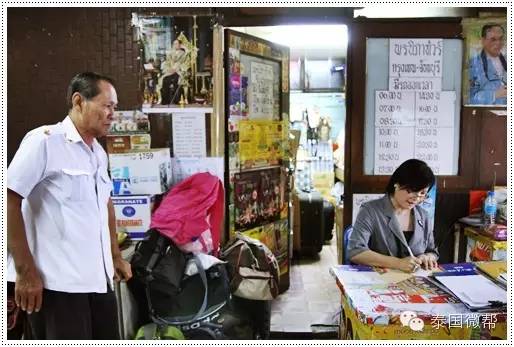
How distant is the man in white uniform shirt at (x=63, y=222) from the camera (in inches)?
74.1

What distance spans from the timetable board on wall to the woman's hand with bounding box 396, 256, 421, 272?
47.2 inches

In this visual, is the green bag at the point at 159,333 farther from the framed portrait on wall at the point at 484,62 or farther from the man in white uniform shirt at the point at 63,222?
the framed portrait on wall at the point at 484,62

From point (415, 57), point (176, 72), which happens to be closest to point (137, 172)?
point (176, 72)

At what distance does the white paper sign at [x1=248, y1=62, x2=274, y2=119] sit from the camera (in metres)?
3.66

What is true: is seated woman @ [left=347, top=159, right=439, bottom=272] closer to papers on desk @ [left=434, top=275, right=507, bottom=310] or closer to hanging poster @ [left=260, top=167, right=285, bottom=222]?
papers on desk @ [left=434, top=275, right=507, bottom=310]

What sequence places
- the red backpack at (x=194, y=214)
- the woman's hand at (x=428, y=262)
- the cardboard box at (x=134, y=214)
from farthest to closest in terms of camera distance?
the cardboard box at (x=134, y=214) < the red backpack at (x=194, y=214) < the woman's hand at (x=428, y=262)

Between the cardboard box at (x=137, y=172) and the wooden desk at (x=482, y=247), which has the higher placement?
the cardboard box at (x=137, y=172)

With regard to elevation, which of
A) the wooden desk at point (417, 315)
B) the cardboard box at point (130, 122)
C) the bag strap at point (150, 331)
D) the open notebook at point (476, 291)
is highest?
the cardboard box at point (130, 122)

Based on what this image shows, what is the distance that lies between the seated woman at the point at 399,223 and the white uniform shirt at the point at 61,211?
131cm

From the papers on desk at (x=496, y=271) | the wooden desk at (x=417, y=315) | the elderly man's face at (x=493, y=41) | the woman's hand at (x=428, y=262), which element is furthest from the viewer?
the elderly man's face at (x=493, y=41)

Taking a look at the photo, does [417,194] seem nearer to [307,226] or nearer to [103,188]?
[103,188]

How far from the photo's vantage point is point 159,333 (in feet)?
8.64

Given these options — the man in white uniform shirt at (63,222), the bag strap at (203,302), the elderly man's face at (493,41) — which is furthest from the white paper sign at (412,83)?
the man in white uniform shirt at (63,222)

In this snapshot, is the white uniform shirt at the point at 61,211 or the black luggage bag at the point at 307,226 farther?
the black luggage bag at the point at 307,226
